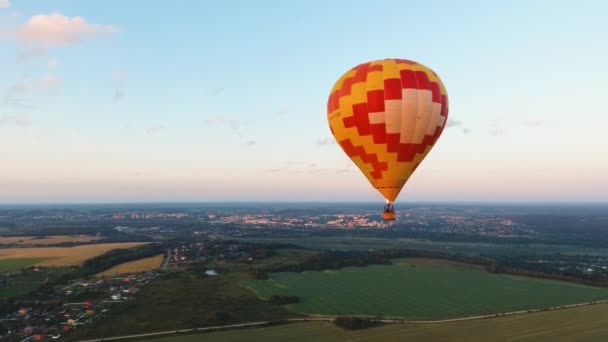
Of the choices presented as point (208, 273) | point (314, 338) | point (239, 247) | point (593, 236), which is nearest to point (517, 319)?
point (314, 338)

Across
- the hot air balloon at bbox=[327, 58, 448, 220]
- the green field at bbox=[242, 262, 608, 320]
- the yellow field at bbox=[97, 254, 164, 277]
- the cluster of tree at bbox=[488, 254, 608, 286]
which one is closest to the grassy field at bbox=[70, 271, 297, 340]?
the green field at bbox=[242, 262, 608, 320]

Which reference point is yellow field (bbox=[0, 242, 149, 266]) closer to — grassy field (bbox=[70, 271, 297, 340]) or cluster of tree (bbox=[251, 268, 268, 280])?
grassy field (bbox=[70, 271, 297, 340])

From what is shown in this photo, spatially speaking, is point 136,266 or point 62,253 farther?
point 62,253

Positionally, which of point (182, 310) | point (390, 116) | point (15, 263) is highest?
point (390, 116)

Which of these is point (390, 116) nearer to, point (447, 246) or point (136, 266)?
point (136, 266)

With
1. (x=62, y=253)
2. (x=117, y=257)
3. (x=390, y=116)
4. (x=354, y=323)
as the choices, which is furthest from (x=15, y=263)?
(x=390, y=116)

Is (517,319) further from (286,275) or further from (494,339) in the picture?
(286,275)

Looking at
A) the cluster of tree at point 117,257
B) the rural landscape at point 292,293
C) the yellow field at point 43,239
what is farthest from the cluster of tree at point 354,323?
the yellow field at point 43,239
